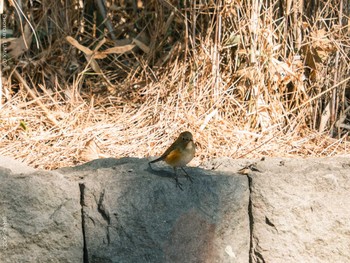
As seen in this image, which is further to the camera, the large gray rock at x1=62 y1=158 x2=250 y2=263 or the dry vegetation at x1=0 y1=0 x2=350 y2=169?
the dry vegetation at x1=0 y1=0 x2=350 y2=169

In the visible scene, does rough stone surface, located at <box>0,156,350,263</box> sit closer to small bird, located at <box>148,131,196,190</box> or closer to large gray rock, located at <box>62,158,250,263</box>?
large gray rock, located at <box>62,158,250,263</box>

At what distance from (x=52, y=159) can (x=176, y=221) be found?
1.48 m

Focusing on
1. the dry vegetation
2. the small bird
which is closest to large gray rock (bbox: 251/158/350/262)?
the small bird

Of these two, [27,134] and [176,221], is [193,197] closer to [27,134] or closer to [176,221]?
[176,221]

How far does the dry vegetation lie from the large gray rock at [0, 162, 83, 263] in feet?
4.25

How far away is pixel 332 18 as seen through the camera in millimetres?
6180

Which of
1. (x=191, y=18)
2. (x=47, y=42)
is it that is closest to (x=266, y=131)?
(x=191, y=18)

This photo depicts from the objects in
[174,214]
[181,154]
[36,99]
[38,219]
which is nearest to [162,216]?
[174,214]

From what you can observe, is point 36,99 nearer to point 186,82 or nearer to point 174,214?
point 186,82

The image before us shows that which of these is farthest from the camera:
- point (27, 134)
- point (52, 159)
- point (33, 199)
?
point (27, 134)

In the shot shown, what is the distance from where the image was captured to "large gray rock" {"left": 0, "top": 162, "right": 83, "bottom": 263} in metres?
3.96

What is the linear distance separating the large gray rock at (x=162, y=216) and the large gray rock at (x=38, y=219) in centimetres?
9

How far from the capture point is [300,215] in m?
4.35

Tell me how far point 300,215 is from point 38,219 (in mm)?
1490
